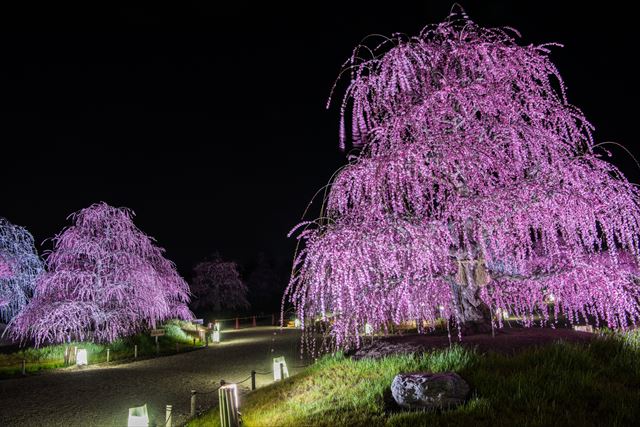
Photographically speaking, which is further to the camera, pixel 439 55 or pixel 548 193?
pixel 439 55

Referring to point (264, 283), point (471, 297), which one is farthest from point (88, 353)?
point (264, 283)

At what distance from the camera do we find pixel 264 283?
69.2 meters

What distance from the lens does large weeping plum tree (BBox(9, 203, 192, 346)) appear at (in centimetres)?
2188

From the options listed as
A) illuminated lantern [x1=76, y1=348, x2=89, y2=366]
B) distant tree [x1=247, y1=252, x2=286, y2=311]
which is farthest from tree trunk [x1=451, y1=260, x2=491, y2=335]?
distant tree [x1=247, y1=252, x2=286, y2=311]

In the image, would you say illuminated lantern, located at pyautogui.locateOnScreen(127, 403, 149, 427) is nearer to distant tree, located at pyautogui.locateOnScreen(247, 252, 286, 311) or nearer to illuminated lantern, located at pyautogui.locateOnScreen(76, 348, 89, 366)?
illuminated lantern, located at pyautogui.locateOnScreen(76, 348, 89, 366)

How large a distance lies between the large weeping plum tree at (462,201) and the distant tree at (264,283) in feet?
186

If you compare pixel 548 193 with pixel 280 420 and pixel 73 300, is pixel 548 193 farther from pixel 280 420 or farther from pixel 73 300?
pixel 73 300

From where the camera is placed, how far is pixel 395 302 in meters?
10.3

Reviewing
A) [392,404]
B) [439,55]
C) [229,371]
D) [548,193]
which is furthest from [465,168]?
[229,371]

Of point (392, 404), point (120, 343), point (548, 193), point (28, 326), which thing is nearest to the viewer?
point (392, 404)

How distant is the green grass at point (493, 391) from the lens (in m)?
6.53

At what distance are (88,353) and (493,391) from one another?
66.2ft

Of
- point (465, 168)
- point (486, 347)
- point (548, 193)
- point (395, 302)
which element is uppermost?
point (465, 168)

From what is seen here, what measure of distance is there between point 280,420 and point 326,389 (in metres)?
1.29
